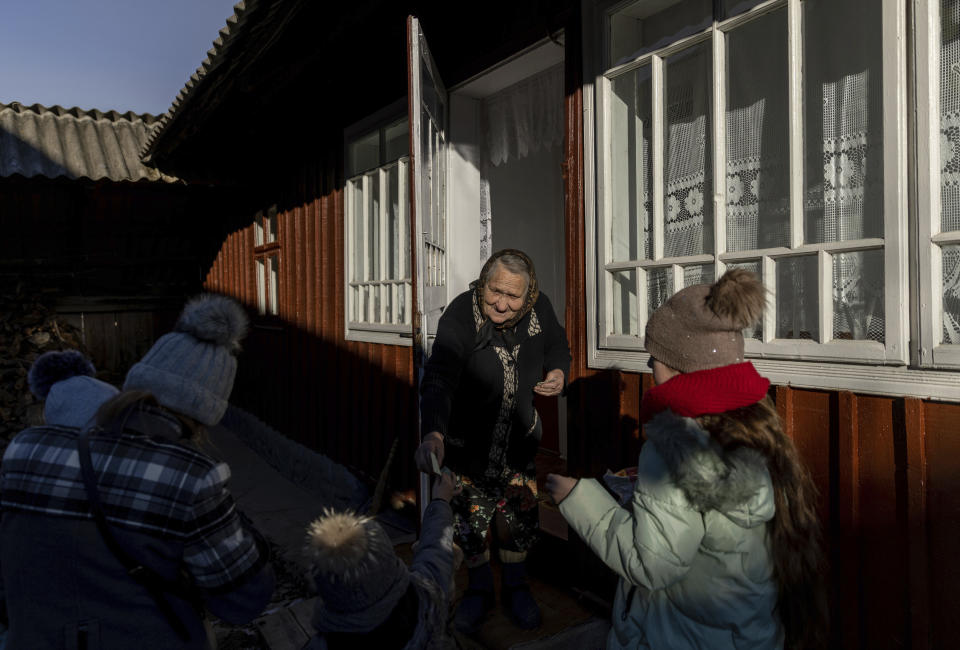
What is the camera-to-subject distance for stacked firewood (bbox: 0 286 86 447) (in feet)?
27.2

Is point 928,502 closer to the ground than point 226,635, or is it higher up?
higher up

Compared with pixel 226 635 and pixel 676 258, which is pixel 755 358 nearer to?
pixel 676 258

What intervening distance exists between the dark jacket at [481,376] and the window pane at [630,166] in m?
0.55

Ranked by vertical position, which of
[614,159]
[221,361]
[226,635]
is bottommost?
[226,635]

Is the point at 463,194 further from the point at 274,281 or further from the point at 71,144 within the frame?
the point at 71,144

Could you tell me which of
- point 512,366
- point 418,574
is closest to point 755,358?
point 512,366

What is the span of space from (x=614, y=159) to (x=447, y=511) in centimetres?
190

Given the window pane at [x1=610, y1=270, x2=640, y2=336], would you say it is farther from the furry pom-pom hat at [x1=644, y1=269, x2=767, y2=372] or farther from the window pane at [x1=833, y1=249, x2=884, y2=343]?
the furry pom-pom hat at [x1=644, y1=269, x2=767, y2=372]

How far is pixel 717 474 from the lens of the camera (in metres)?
1.37

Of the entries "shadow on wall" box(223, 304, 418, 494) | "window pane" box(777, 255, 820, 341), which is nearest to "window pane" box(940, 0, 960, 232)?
"window pane" box(777, 255, 820, 341)

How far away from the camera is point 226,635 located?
3.40 m

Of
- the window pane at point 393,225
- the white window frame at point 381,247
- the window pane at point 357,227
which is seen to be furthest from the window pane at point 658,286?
the window pane at point 357,227

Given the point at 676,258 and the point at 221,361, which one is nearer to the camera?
the point at 221,361

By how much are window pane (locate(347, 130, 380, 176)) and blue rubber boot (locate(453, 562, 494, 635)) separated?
3.46m
